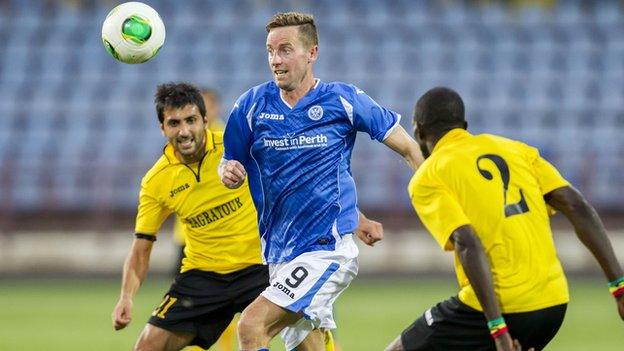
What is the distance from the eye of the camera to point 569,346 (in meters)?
10.8

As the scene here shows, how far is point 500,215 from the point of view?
214 inches

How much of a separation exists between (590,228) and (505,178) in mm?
476

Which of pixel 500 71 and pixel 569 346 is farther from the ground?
pixel 500 71

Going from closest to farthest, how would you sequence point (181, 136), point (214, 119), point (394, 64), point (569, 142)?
point (181, 136)
point (214, 119)
point (569, 142)
point (394, 64)

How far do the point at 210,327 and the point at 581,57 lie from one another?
15.5 metres

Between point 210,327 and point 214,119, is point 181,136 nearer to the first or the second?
point 210,327

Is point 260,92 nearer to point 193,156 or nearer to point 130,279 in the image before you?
point 193,156

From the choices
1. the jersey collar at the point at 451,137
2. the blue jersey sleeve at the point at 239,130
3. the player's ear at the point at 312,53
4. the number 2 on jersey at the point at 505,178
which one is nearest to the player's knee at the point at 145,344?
the blue jersey sleeve at the point at 239,130

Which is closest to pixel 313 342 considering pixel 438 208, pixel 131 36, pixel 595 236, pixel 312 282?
pixel 312 282

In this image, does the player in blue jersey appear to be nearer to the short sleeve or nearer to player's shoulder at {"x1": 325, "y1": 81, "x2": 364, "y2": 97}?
player's shoulder at {"x1": 325, "y1": 81, "x2": 364, "y2": 97}

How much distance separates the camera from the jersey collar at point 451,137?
222 inches

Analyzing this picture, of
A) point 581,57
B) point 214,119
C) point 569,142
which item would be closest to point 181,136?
point 214,119

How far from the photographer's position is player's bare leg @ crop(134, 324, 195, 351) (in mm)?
7133

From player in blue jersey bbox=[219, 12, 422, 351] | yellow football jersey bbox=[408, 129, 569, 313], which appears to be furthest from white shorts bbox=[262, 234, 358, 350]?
yellow football jersey bbox=[408, 129, 569, 313]
